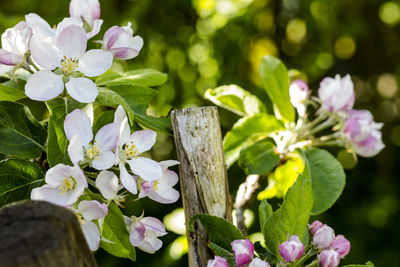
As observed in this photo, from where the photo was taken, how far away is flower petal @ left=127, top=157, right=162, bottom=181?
0.66 m

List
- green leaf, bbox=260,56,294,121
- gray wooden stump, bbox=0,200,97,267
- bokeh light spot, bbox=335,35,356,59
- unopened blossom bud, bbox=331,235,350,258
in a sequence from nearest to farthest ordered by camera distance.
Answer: gray wooden stump, bbox=0,200,97,267
unopened blossom bud, bbox=331,235,350,258
green leaf, bbox=260,56,294,121
bokeh light spot, bbox=335,35,356,59

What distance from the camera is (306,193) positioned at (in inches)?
26.5

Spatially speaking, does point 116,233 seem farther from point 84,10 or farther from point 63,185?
point 84,10

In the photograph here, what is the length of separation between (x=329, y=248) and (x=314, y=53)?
2.05 metres

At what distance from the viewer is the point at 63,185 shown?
1.98 ft

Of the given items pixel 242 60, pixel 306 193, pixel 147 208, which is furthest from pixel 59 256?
pixel 242 60

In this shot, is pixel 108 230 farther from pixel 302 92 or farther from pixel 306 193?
pixel 302 92

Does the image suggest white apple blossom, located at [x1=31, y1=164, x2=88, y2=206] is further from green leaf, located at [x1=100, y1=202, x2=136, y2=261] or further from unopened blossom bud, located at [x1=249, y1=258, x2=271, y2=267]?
unopened blossom bud, located at [x1=249, y1=258, x2=271, y2=267]

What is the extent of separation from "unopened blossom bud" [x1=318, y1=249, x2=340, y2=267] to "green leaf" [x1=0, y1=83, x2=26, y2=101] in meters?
0.50

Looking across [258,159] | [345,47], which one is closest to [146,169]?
[258,159]

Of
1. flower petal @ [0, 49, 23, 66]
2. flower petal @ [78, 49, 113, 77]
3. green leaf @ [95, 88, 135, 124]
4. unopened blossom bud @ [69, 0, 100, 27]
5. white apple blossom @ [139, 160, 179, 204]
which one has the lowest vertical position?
white apple blossom @ [139, 160, 179, 204]

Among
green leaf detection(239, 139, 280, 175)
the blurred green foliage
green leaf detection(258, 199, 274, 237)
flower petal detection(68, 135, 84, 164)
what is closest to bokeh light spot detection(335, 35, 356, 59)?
the blurred green foliage

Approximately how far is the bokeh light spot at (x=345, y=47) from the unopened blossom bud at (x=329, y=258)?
2.30m

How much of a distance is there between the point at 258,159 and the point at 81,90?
441mm
